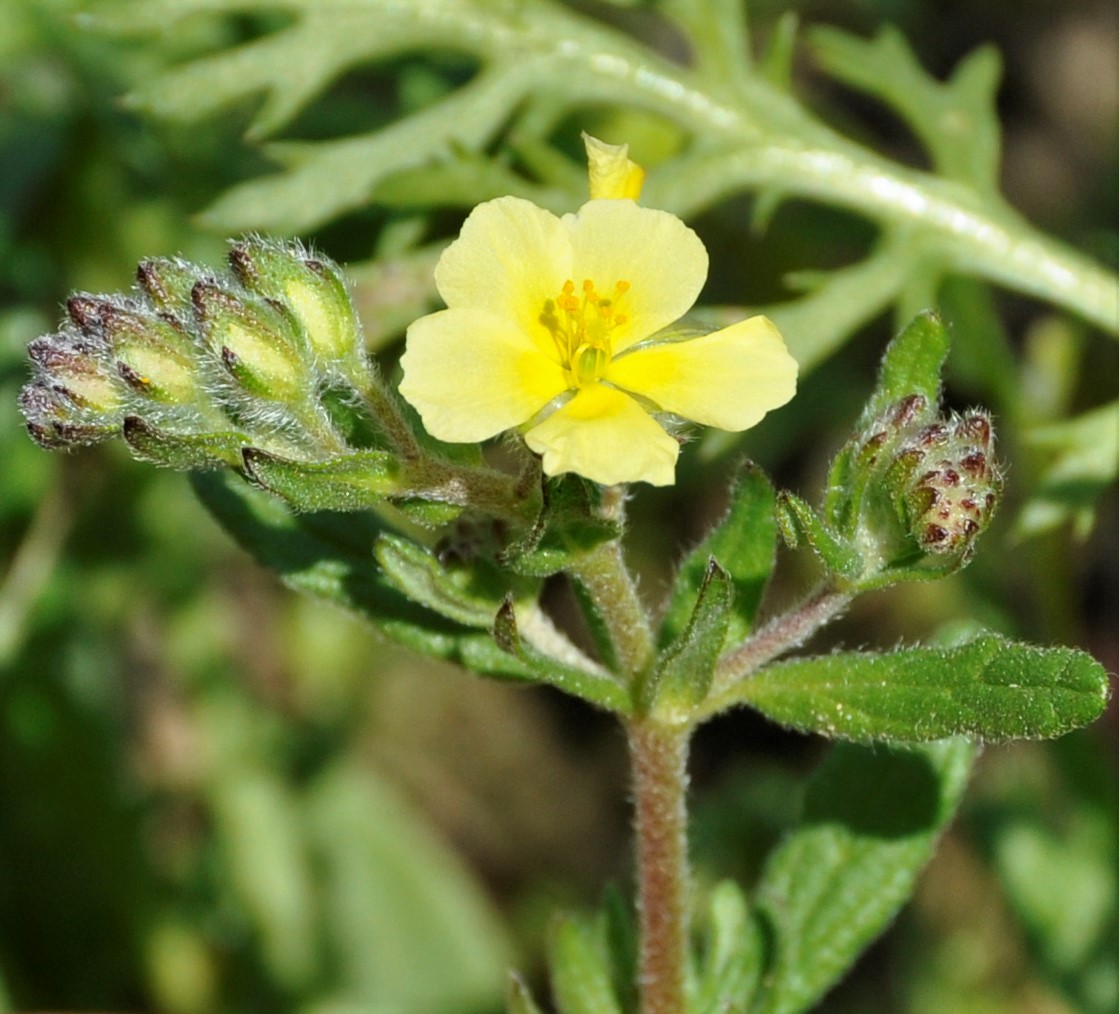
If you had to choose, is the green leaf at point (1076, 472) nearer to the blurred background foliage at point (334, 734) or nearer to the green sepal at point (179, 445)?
the blurred background foliage at point (334, 734)

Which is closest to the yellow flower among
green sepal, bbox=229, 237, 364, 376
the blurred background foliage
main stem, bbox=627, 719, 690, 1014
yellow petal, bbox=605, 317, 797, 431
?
yellow petal, bbox=605, 317, 797, 431

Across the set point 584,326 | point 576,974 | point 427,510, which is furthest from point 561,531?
point 576,974

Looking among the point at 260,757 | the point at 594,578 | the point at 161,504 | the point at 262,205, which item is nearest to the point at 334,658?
the point at 260,757

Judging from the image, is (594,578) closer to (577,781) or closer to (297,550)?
(297,550)

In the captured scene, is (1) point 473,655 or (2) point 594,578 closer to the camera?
(2) point 594,578

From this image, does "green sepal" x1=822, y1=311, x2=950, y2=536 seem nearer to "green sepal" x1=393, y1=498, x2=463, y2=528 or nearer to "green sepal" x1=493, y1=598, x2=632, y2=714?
"green sepal" x1=493, y1=598, x2=632, y2=714

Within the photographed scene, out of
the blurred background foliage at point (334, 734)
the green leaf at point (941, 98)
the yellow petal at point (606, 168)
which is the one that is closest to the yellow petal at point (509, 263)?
the yellow petal at point (606, 168)
